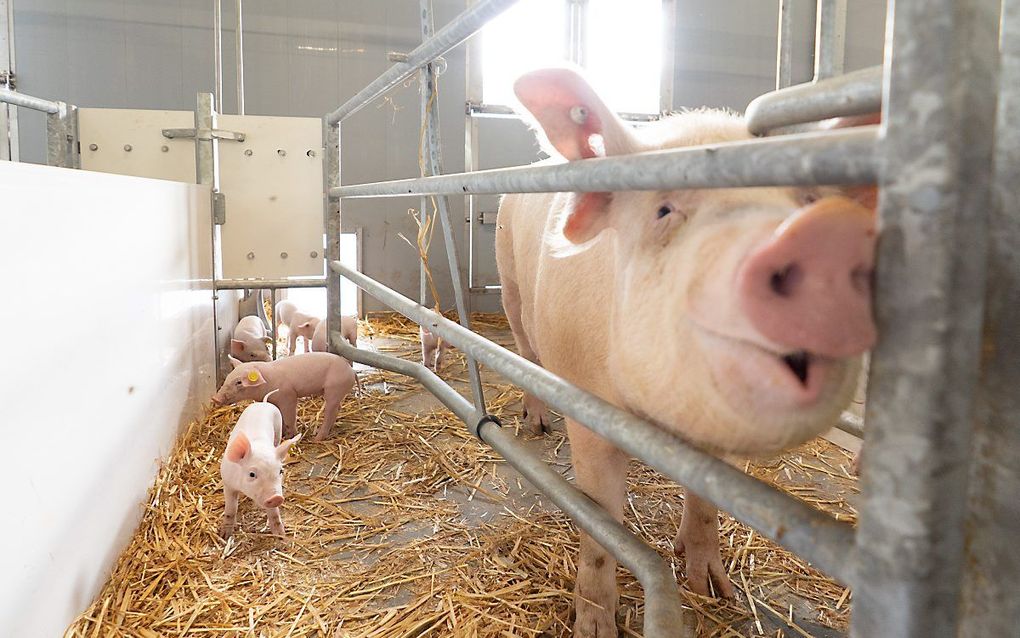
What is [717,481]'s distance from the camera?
0.80 metres

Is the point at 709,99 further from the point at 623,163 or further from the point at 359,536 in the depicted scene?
the point at 623,163

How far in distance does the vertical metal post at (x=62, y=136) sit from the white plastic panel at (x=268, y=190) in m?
0.80

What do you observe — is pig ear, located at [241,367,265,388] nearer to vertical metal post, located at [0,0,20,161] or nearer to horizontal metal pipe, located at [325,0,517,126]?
horizontal metal pipe, located at [325,0,517,126]

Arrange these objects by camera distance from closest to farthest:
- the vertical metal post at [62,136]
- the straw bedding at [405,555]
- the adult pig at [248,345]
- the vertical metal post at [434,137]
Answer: the straw bedding at [405,555] → the vertical metal post at [434,137] → the vertical metal post at [62,136] → the adult pig at [248,345]

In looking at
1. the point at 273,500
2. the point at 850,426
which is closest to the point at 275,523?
the point at 273,500

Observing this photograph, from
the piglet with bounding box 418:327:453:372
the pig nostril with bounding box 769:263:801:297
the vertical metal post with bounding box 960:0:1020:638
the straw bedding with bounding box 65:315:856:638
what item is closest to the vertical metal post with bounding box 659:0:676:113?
the piglet with bounding box 418:327:453:372

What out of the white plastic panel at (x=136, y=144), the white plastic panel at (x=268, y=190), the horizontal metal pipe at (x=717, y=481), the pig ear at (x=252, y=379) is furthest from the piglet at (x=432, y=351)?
the horizontal metal pipe at (x=717, y=481)

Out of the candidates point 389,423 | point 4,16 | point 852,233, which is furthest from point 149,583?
point 4,16

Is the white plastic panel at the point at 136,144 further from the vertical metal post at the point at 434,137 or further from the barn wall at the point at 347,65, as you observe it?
the barn wall at the point at 347,65

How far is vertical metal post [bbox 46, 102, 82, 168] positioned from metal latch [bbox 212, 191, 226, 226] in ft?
2.66

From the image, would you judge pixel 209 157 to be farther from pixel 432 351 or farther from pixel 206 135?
pixel 432 351

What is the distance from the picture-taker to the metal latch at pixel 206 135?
13.1ft

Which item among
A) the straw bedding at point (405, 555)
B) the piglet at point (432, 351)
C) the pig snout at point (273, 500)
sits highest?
the piglet at point (432, 351)

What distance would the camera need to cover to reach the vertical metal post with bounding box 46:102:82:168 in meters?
3.87
